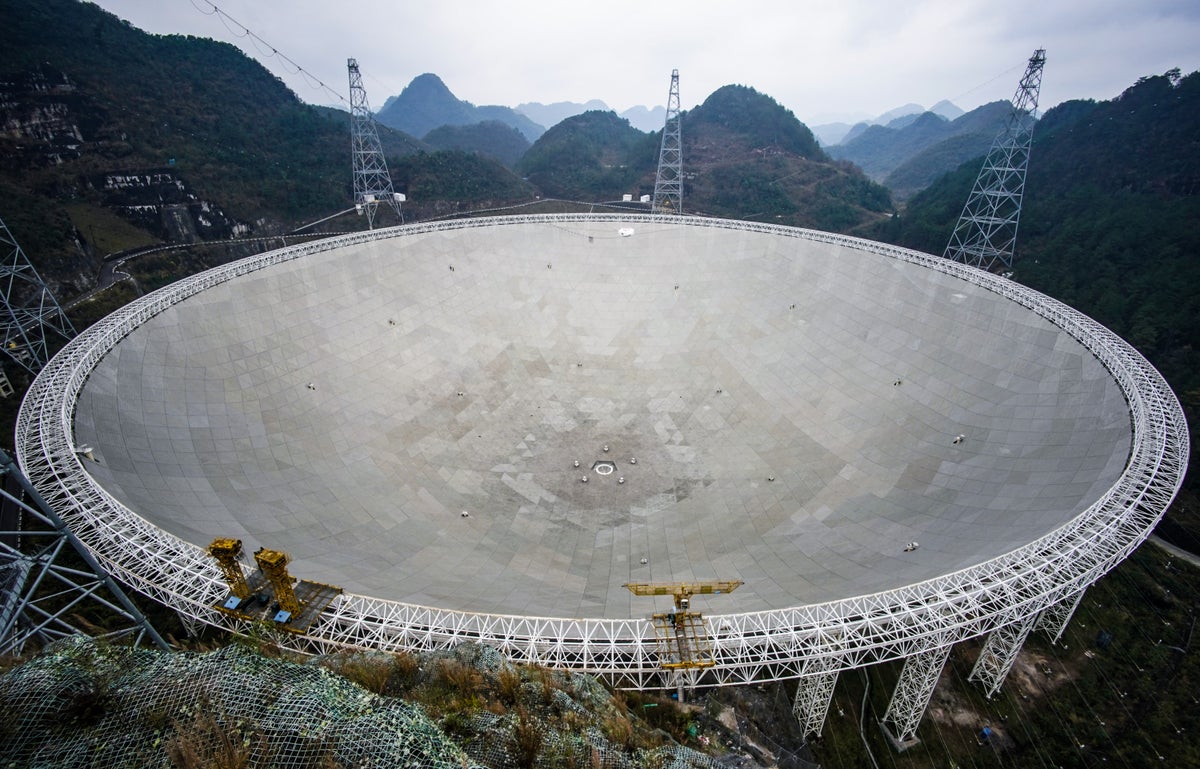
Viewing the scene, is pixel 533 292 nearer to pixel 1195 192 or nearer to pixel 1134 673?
pixel 1134 673

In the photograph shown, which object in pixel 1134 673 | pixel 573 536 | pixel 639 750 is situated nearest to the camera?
pixel 639 750

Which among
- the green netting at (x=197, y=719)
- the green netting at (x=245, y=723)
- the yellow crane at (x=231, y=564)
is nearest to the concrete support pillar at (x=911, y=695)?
the green netting at (x=245, y=723)

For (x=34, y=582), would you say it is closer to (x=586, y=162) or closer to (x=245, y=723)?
(x=245, y=723)

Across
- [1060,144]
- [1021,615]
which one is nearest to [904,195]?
[1060,144]

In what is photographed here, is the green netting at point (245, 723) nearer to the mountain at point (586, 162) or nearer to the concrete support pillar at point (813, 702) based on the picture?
the concrete support pillar at point (813, 702)

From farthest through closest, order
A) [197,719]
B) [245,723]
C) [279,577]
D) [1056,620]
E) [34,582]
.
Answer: [1056,620] → [279,577] → [34,582] → [245,723] → [197,719]

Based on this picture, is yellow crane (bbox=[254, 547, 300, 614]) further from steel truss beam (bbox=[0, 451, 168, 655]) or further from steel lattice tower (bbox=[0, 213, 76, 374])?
steel lattice tower (bbox=[0, 213, 76, 374])

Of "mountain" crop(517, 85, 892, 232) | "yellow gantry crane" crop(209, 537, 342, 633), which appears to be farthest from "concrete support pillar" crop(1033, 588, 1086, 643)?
"mountain" crop(517, 85, 892, 232)

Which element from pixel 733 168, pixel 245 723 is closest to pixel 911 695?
pixel 245 723
